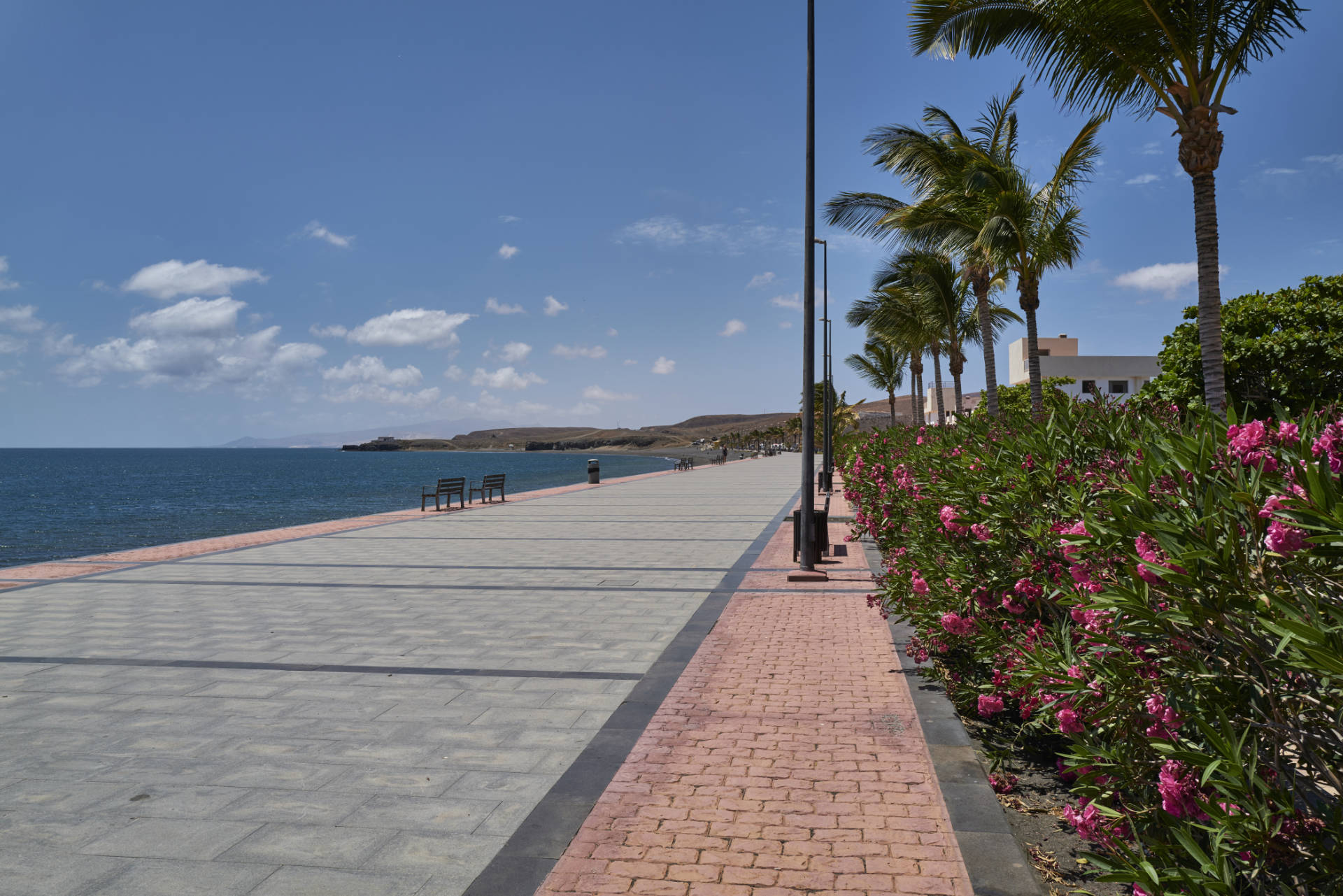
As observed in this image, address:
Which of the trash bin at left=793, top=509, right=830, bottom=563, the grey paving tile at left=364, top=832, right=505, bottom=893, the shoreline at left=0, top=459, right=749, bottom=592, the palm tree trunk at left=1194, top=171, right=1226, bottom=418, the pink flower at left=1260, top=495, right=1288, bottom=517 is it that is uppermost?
the palm tree trunk at left=1194, top=171, right=1226, bottom=418

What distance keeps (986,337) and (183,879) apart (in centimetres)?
1673

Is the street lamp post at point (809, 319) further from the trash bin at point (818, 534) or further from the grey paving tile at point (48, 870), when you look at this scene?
the grey paving tile at point (48, 870)

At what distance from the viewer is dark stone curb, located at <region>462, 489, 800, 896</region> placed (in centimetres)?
326

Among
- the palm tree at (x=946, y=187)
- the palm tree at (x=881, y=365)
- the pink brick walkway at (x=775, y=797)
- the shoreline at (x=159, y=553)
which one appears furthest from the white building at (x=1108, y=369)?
the pink brick walkway at (x=775, y=797)

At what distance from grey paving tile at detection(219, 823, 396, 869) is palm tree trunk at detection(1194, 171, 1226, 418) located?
27.6 ft

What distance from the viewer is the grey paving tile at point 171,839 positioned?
3494mm

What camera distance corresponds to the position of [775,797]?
3.95 metres

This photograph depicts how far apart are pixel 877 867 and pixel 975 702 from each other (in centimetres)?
225

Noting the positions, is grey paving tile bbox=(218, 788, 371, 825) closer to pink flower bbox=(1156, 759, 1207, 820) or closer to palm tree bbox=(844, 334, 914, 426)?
pink flower bbox=(1156, 759, 1207, 820)

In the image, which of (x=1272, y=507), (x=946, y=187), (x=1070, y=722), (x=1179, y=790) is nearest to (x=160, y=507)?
(x=946, y=187)

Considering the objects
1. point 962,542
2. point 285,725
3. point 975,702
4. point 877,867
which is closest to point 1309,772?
point 877,867

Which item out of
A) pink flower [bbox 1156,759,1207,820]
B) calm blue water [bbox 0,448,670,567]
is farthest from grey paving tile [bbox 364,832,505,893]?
calm blue water [bbox 0,448,670,567]

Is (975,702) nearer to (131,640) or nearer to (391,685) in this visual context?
(391,685)

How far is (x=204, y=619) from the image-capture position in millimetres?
8180
